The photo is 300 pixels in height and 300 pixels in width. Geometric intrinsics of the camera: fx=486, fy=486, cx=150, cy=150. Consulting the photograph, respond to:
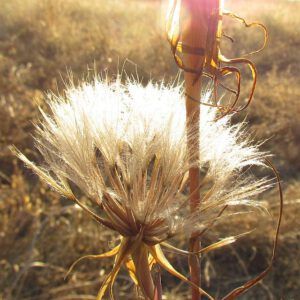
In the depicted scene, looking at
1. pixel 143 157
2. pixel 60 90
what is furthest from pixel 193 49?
pixel 60 90

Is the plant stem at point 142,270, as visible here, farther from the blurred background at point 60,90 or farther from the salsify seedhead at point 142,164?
the blurred background at point 60,90

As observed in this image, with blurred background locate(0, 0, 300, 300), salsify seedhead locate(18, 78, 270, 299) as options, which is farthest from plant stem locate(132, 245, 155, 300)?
blurred background locate(0, 0, 300, 300)

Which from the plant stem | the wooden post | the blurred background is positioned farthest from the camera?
the blurred background

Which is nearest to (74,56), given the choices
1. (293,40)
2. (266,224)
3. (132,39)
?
(132,39)

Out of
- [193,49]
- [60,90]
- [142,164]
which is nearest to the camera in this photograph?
[193,49]

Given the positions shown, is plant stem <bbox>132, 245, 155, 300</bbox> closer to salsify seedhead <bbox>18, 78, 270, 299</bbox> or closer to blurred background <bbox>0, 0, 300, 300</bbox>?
salsify seedhead <bbox>18, 78, 270, 299</bbox>

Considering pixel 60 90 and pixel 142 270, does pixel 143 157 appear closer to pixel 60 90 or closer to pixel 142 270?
pixel 142 270

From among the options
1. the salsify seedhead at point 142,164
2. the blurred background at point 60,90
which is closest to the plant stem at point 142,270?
the salsify seedhead at point 142,164
